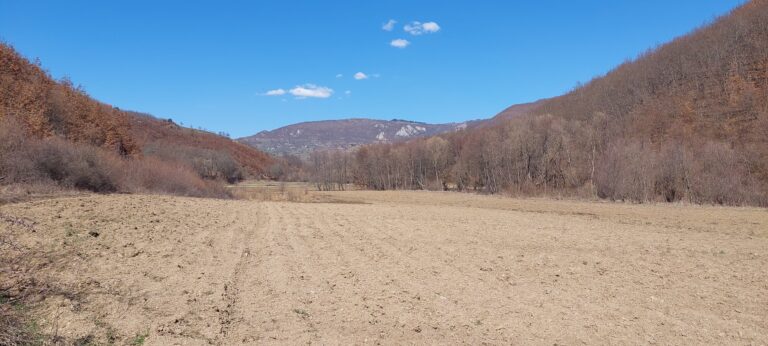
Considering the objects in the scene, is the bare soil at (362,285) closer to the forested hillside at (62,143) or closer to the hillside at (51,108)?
the forested hillside at (62,143)

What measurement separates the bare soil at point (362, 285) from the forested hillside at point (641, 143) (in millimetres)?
36784

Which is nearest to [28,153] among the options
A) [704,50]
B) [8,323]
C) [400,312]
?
[8,323]

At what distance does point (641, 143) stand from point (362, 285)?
66.8 metres

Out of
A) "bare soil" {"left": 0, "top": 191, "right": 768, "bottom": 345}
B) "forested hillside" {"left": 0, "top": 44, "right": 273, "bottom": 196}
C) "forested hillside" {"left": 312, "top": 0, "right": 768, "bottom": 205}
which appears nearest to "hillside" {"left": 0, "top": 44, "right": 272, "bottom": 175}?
"forested hillside" {"left": 0, "top": 44, "right": 273, "bottom": 196}

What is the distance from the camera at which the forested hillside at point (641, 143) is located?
4959 cm

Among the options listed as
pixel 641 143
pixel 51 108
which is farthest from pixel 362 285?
pixel 641 143

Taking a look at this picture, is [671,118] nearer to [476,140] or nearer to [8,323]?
[476,140]

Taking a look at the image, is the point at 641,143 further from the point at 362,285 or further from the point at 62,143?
the point at 62,143

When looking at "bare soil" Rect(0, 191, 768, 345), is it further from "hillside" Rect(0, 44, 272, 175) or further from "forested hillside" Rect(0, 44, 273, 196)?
"hillside" Rect(0, 44, 272, 175)

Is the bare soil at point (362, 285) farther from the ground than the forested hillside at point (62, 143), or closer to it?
closer to it

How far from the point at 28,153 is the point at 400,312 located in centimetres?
2508

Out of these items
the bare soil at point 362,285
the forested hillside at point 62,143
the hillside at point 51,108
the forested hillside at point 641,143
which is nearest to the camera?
the bare soil at point 362,285

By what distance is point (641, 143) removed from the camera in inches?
2552

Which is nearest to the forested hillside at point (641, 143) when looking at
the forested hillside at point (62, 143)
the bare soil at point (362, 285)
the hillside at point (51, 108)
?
the bare soil at point (362, 285)
